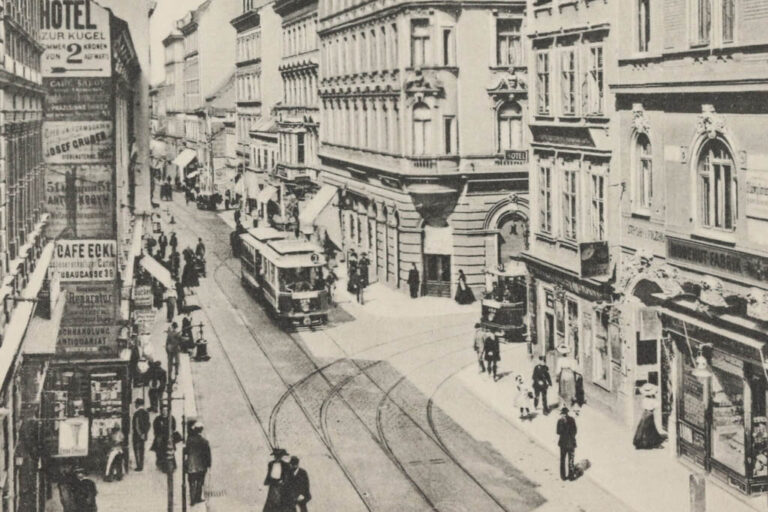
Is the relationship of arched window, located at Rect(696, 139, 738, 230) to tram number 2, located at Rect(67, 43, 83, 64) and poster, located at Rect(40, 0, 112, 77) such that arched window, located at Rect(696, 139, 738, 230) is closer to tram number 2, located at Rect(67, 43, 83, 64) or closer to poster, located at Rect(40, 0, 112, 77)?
poster, located at Rect(40, 0, 112, 77)

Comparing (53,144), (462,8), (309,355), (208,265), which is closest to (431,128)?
(462,8)

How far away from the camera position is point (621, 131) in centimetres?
2738

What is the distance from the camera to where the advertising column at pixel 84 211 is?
22237mm

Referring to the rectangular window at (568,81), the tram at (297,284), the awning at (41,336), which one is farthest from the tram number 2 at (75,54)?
the tram at (297,284)

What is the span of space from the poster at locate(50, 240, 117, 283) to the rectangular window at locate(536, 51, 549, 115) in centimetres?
1426

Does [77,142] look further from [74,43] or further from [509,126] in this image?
[509,126]

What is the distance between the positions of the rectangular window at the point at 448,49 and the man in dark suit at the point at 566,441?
25.6 metres

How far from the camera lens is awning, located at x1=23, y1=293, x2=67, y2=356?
61.1 ft

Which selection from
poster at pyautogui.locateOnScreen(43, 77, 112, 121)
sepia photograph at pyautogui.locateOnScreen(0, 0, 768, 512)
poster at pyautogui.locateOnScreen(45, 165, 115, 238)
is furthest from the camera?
poster at pyautogui.locateOnScreen(43, 77, 112, 121)

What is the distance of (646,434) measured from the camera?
25.2 m

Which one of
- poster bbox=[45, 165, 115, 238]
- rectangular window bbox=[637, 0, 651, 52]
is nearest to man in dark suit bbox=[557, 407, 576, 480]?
rectangular window bbox=[637, 0, 651, 52]

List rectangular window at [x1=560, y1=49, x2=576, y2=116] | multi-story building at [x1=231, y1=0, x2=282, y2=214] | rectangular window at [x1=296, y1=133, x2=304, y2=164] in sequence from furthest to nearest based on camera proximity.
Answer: multi-story building at [x1=231, y1=0, x2=282, y2=214] → rectangular window at [x1=296, y1=133, x2=304, y2=164] → rectangular window at [x1=560, y1=49, x2=576, y2=116]

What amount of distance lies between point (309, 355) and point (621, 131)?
13.8 metres

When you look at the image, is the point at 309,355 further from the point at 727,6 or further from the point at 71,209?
the point at 727,6
